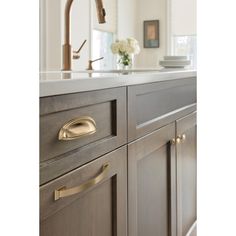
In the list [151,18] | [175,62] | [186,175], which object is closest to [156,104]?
[186,175]

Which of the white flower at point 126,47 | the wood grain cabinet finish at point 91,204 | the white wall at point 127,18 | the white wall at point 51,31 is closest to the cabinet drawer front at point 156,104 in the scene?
the wood grain cabinet finish at point 91,204

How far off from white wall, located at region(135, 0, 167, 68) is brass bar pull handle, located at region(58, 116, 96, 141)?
458 cm

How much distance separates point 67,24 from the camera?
5.31 feet

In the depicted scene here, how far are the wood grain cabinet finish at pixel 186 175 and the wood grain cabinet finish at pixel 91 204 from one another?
52cm

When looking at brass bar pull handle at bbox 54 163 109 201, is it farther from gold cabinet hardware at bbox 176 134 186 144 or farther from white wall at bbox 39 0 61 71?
white wall at bbox 39 0 61 71

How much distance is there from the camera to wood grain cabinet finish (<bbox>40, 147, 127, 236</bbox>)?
2.12 feet

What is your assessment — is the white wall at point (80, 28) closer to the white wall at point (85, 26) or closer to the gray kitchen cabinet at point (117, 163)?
the white wall at point (85, 26)

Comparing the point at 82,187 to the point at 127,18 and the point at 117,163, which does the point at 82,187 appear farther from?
the point at 127,18

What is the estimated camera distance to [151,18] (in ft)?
17.4

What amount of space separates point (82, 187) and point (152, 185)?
18.9 inches

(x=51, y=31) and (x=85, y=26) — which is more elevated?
(x=85, y=26)
